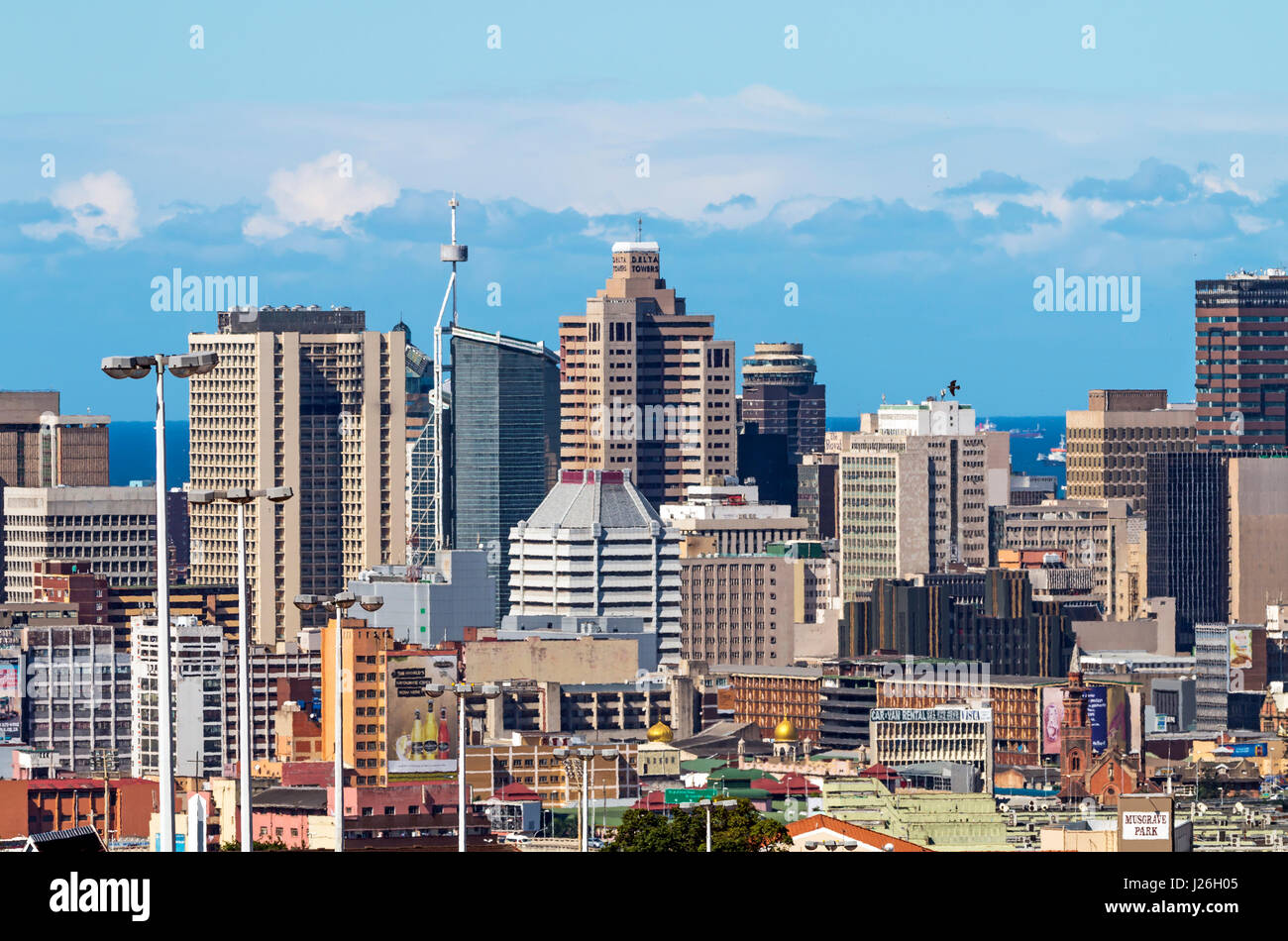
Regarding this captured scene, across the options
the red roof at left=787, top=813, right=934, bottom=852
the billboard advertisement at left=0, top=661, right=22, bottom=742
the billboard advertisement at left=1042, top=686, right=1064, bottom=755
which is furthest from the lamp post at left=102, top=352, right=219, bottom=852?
the billboard advertisement at left=1042, top=686, right=1064, bottom=755

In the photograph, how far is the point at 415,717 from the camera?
16425cm

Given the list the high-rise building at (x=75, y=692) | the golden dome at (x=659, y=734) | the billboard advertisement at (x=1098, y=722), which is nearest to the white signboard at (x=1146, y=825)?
the golden dome at (x=659, y=734)

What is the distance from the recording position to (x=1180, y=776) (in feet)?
521

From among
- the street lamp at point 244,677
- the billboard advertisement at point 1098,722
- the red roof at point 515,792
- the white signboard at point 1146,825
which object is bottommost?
the billboard advertisement at point 1098,722

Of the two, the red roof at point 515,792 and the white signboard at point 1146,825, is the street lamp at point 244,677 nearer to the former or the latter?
the white signboard at point 1146,825

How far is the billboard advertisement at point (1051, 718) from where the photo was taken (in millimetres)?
196000

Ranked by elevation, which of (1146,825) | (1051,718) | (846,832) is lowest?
(1051,718)

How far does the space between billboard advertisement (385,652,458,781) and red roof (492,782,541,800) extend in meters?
16.2

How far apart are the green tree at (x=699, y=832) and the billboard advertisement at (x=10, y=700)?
11766 cm

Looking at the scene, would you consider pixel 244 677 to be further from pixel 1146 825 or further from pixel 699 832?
pixel 1146 825

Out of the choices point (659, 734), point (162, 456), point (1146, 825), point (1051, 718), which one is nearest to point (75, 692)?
point (659, 734)

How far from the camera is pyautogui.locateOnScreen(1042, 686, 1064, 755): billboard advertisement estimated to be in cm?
19600

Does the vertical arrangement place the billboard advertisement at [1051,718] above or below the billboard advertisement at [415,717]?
below

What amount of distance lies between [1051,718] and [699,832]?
131639 millimetres
